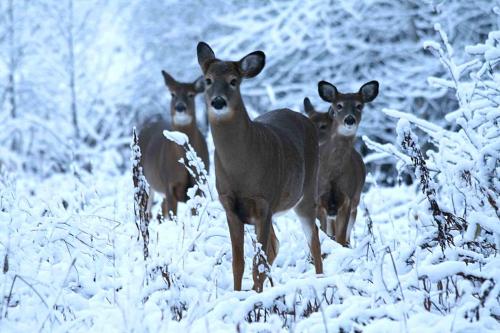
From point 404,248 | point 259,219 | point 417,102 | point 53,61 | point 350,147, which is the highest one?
point 53,61

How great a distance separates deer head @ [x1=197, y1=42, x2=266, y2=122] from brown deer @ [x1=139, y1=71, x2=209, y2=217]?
11.2 ft

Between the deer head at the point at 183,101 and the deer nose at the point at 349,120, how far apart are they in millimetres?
2347

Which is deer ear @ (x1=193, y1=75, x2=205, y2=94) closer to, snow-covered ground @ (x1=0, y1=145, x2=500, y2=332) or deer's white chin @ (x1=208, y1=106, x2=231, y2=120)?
snow-covered ground @ (x1=0, y1=145, x2=500, y2=332)

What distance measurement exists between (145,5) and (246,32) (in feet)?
16.9

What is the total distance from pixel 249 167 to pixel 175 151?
4070mm

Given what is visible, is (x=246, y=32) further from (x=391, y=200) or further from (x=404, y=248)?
(x=404, y=248)

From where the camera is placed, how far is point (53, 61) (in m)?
18.8

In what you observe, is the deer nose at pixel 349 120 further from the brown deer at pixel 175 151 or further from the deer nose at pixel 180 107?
the deer nose at pixel 180 107

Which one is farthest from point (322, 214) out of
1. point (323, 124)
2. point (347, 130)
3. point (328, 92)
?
point (323, 124)

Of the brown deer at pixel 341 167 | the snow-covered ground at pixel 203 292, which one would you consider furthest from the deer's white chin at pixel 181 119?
the snow-covered ground at pixel 203 292

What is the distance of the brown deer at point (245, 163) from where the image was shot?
493 centimetres

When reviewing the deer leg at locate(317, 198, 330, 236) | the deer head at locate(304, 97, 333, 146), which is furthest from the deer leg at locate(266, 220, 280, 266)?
the deer head at locate(304, 97, 333, 146)

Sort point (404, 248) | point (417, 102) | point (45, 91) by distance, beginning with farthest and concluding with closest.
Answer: point (45, 91) → point (417, 102) → point (404, 248)

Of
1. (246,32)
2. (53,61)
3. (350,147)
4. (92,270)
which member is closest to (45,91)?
(53,61)
